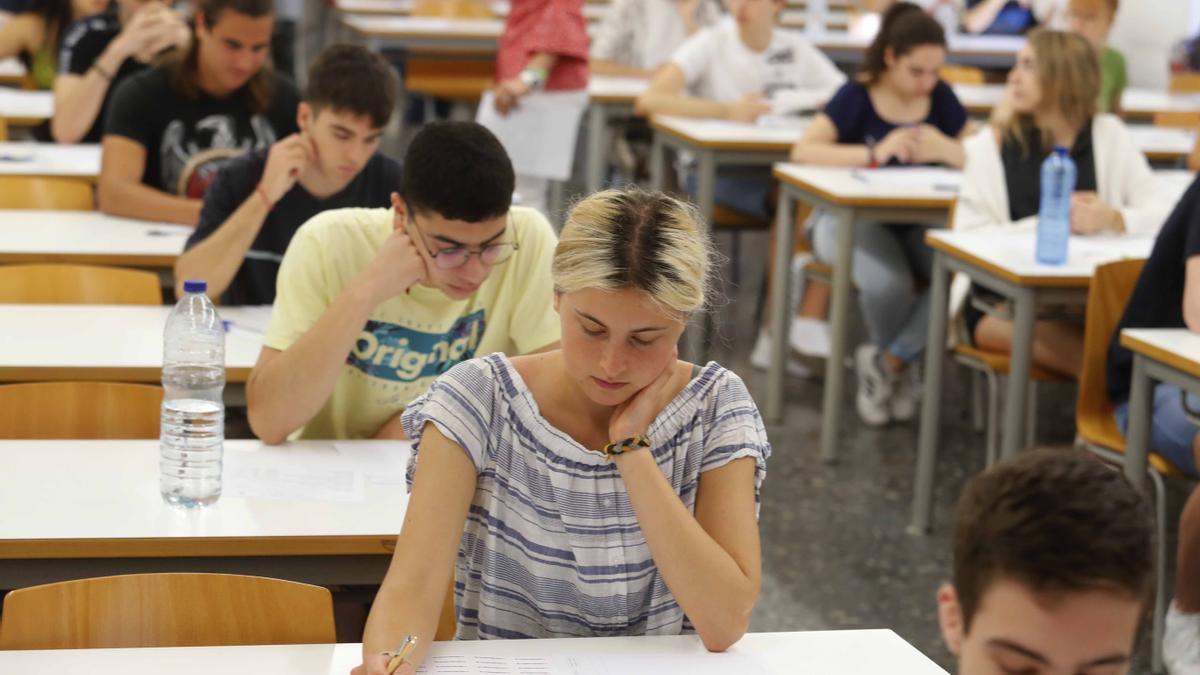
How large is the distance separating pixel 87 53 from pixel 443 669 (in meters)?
3.70

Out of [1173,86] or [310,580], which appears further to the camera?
[1173,86]

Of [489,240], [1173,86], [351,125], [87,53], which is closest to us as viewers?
[489,240]

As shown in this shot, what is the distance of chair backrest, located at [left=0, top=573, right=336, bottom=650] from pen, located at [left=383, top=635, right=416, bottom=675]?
0.49ft

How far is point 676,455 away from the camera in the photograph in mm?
1913

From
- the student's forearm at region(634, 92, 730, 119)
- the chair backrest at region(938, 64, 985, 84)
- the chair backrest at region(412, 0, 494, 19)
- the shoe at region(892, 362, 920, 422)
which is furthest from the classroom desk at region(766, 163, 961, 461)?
the chair backrest at region(412, 0, 494, 19)

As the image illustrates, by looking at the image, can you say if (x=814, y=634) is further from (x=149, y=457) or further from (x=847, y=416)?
(x=847, y=416)

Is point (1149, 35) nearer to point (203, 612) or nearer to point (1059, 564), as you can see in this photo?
point (203, 612)

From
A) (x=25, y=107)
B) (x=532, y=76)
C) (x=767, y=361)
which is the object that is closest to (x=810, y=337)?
(x=767, y=361)

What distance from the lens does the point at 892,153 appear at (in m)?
4.92

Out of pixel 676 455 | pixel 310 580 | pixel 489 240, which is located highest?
A: pixel 489 240

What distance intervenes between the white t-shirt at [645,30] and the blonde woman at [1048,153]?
2491mm

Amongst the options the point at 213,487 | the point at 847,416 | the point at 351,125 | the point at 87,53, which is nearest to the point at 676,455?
the point at 213,487

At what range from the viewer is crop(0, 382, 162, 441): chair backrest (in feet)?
8.36

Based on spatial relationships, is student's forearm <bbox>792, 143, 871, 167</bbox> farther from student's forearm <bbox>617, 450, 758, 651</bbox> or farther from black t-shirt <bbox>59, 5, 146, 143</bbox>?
student's forearm <bbox>617, 450, 758, 651</bbox>
